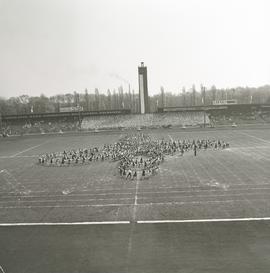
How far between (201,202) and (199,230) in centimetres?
491

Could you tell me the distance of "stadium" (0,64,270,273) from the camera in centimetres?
1434

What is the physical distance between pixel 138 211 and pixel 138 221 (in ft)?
5.87

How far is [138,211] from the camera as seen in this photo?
67.6ft

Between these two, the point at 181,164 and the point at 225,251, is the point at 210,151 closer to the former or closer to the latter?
the point at 181,164

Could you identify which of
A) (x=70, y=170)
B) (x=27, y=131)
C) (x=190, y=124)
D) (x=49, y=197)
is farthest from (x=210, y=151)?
(x=27, y=131)

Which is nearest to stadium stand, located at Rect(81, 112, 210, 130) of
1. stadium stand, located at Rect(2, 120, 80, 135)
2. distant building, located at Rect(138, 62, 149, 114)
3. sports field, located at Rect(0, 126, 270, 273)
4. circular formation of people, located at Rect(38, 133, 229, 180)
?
stadium stand, located at Rect(2, 120, 80, 135)

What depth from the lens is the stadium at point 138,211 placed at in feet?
47.1

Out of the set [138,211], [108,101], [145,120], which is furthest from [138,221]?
[108,101]

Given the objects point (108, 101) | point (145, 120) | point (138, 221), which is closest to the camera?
point (138, 221)

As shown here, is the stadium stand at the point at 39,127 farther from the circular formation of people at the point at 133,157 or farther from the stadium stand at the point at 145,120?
the circular formation of people at the point at 133,157

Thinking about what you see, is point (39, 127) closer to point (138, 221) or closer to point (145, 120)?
point (145, 120)

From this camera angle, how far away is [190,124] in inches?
3391

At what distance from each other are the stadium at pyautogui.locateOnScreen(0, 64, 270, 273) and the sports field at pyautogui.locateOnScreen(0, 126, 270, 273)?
0.05m

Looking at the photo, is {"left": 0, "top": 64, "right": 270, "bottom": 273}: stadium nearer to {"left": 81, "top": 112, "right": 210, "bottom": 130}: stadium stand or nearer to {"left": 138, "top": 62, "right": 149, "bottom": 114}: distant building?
{"left": 81, "top": 112, "right": 210, "bottom": 130}: stadium stand
